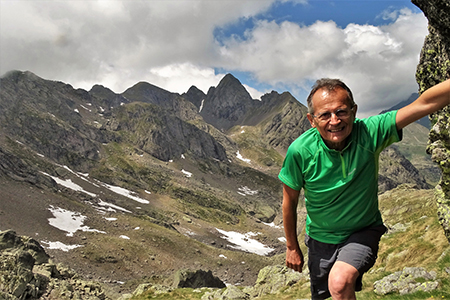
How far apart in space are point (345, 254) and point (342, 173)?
1.22m

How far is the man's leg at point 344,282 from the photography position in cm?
413

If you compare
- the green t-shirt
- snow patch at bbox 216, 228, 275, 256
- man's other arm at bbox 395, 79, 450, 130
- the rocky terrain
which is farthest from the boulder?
snow patch at bbox 216, 228, 275, 256

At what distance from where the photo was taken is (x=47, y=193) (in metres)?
88.9

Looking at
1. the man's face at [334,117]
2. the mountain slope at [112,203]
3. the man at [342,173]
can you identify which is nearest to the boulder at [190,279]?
the mountain slope at [112,203]

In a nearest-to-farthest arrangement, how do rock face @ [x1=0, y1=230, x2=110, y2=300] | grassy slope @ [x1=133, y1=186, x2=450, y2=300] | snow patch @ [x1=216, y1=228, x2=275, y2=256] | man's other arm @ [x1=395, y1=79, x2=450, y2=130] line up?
man's other arm @ [x1=395, y1=79, x2=450, y2=130], grassy slope @ [x1=133, y1=186, x2=450, y2=300], rock face @ [x1=0, y1=230, x2=110, y2=300], snow patch @ [x1=216, y1=228, x2=275, y2=256]

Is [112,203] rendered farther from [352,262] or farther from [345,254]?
[352,262]

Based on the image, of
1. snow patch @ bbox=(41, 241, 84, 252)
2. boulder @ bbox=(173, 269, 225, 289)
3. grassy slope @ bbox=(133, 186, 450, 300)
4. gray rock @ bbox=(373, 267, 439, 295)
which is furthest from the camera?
snow patch @ bbox=(41, 241, 84, 252)

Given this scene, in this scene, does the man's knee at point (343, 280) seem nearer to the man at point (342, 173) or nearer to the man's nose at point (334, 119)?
the man at point (342, 173)

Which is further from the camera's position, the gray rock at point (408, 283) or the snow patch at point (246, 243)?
the snow patch at point (246, 243)

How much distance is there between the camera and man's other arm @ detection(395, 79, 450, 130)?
3773 millimetres

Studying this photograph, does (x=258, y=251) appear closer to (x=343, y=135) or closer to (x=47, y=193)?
(x=47, y=193)

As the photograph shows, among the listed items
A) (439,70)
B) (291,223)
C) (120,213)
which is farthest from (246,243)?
(291,223)

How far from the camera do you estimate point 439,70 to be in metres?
6.91

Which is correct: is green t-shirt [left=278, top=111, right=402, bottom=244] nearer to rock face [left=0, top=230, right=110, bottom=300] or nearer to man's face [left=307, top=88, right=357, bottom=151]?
man's face [left=307, top=88, right=357, bottom=151]
